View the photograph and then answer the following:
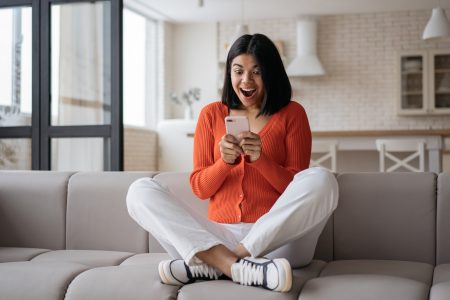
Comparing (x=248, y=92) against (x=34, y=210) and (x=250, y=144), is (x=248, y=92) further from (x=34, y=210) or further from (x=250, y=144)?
(x=34, y=210)

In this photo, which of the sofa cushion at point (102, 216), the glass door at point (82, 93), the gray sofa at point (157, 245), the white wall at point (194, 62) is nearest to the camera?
the gray sofa at point (157, 245)

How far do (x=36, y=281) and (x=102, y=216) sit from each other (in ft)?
2.42

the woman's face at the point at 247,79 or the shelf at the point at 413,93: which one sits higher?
the shelf at the point at 413,93

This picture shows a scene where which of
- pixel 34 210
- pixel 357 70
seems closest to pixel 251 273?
pixel 34 210

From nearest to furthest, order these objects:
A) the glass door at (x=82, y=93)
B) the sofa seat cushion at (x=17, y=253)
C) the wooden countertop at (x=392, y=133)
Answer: the sofa seat cushion at (x=17, y=253)
the glass door at (x=82, y=93)
the wooden countertop at (x=392, y=133)

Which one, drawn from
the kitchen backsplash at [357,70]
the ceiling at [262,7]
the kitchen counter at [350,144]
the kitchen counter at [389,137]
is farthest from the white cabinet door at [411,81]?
the kitchen counter at [389,137]

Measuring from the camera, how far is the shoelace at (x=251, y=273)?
1.94 meters

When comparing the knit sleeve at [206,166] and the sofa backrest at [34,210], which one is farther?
the sofa backrest at [34,210]

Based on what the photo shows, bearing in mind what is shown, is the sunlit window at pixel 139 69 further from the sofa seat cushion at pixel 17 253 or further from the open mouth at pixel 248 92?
the open mouth at pixel 248 92

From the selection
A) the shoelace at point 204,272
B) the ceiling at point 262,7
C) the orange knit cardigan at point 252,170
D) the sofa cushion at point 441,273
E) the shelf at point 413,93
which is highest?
the ceiling at point 262,7

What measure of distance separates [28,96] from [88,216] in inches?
61.1

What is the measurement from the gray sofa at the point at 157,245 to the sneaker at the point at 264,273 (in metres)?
0.03

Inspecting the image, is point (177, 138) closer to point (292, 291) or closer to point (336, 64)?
point (336, 64)

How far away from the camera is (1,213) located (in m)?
3.09
